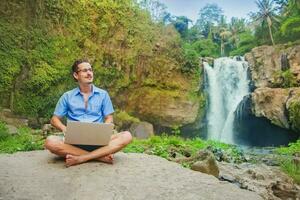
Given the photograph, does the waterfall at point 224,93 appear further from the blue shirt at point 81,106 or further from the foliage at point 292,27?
the blue shirt at point 81,106

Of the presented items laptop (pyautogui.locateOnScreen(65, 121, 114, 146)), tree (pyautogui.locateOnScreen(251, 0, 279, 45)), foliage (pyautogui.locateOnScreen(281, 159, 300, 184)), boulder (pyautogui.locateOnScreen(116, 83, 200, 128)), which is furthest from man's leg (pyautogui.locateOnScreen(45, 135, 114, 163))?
tree (pyautogui.locateOnScreen(251, 0, 279, 45))

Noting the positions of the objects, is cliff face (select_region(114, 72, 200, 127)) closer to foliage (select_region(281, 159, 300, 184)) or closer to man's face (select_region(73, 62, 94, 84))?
foliage (select_region(281, 159, 300, 184))

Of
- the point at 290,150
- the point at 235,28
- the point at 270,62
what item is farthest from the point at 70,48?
the point at 235,28

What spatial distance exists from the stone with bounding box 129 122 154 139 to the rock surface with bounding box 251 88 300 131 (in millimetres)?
6559

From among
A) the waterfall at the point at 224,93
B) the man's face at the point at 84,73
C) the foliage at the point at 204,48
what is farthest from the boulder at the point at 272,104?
the man's face at the point at 84,73

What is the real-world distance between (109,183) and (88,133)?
1.98 feet

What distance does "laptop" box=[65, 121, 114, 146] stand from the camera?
13.9ft

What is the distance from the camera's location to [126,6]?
2230 centimetres

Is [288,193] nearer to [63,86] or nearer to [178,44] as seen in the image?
[63,86]

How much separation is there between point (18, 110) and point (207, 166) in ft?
44.1

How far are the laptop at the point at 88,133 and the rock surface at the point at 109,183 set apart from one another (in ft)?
0.97

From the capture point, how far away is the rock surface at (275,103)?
21.8 m

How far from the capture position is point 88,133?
14.3 ft

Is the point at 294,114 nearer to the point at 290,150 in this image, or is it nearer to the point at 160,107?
the point at 290,150
